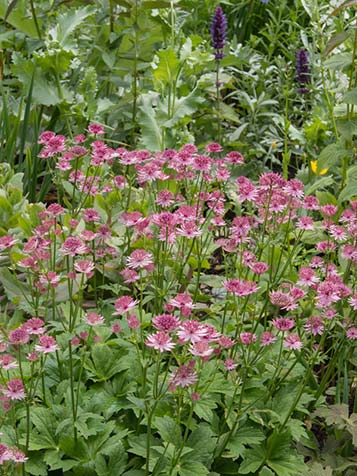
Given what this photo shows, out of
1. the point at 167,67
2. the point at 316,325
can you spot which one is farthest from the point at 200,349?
the point at 167,67

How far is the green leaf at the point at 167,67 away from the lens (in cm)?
302

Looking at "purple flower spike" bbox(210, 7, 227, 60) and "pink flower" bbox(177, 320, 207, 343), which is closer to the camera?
"pink flower" bbox(177, 320, 207, 343)

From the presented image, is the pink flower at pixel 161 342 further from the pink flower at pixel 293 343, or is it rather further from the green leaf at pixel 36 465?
the green leaf at pixel 36 465

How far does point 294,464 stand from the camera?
185 centimetres

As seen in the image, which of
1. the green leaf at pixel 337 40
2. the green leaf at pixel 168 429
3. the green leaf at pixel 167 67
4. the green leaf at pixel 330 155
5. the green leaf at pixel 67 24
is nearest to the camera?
the green leaf at pixel 168 429

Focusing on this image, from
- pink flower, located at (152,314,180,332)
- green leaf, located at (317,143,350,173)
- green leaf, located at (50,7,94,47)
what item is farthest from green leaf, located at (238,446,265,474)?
green leaf, located at (50,7,94,47)

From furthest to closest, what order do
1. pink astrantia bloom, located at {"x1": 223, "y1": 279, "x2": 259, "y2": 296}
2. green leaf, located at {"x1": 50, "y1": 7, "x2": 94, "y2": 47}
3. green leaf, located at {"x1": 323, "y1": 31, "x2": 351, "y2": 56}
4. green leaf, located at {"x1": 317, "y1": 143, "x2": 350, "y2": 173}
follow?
green leaf, located at {"x1": 50, "y1": 7, "x2": 94, "y2": 47} < green leaf, located at {"x1": 317, "y1": 143, "x2": 350, "y2": 173} < green leaf, located at {"x1": 323, "y1": 31, "x2": 351, "y2": 56} < pink astrantia bloom, located at {"x1": 223, "y1": 279, "x2": 259, "y2": 296}

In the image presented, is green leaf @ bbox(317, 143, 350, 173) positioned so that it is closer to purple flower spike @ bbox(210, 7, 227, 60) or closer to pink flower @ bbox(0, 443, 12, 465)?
purple flower spike @ bbox(210, 7, 227, 60)

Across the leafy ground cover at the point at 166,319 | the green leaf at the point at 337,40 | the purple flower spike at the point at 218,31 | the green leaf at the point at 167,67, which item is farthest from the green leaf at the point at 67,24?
the green leaf at the point at 337,40

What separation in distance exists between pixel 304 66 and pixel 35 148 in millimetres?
1403

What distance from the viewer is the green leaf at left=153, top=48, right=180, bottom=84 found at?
119 inches

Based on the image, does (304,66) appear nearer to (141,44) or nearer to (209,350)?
(141,44)

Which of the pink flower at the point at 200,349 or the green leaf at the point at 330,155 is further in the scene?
the green leaf at the point at 330,155

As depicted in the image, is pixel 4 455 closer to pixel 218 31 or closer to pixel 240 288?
pixel 240 288
